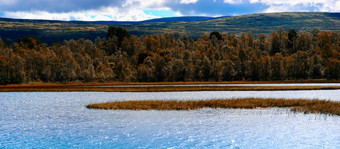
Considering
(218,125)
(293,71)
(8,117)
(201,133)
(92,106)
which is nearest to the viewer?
(201,133)

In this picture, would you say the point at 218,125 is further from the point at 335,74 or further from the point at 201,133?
the point at 335,74

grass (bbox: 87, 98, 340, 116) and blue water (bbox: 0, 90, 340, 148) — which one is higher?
blue water (bbox: 0, 90, 340, 148)

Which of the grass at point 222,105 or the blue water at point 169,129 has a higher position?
the blue water at point 169,129

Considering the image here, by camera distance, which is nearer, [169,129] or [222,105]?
[169,129]

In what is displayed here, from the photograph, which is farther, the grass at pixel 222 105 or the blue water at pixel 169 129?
the grass at pixel 222 105

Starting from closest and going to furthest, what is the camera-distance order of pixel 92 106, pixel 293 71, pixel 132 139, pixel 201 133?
1. pixel 132 139
2. pixel 201 133
3. pixel 92 106
4. pixel 293 71

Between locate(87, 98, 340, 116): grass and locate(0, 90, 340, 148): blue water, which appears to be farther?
locate(87, 98, 340, 116): grass

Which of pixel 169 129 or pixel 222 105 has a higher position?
pixel 169 129

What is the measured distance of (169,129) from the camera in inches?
1375

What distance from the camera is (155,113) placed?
45.6 m

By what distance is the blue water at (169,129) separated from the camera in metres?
29.1

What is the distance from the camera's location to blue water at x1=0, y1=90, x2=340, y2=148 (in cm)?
2912

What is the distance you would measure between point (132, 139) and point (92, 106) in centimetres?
2275

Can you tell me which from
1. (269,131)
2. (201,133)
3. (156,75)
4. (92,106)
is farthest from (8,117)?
(156,75)
